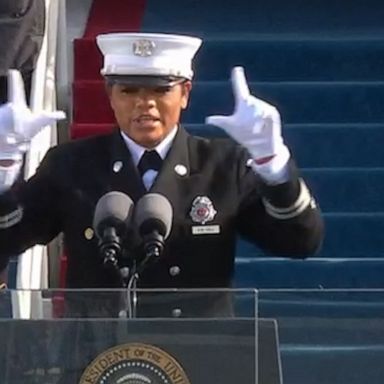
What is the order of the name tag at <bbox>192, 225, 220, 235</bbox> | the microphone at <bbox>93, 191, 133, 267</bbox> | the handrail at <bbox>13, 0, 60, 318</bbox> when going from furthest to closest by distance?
the handrail at <bbox>13, 0, 60, 318</bbox>
the name tag at <bbox>192, 225, 220, 235</bbox>
the microphone at <bbox>93, 191, 133, 267</bbox>

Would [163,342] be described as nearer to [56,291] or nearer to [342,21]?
[56,291]

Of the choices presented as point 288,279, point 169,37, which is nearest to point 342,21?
point 288,279

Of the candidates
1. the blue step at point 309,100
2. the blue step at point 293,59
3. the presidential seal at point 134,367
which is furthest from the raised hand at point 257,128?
the blue step at point 293,59

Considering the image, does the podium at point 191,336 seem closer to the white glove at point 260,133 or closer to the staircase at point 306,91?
the white glove at point 260,133

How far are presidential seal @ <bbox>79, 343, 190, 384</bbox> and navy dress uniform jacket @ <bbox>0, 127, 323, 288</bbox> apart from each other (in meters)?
0.59

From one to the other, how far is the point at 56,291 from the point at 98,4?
5415 millimetres

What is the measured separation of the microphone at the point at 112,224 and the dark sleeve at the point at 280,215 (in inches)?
15.1

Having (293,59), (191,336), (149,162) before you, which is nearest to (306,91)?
(293,59)

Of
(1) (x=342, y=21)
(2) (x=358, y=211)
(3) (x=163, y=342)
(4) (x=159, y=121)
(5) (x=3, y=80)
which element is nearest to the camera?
(3) (x=163, y=342)

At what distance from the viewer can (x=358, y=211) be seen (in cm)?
782

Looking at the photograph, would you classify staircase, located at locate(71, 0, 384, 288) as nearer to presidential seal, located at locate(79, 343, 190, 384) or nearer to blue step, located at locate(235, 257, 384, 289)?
blue step, located at locate(235, 257, 384, 289)

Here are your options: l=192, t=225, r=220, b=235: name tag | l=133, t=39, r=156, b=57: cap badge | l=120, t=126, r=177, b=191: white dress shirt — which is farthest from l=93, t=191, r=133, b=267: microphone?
l=133, t=39, r=156, b=57: cap badge

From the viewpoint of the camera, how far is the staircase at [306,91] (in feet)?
24.6

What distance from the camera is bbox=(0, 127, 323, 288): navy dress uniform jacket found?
4.70 m
